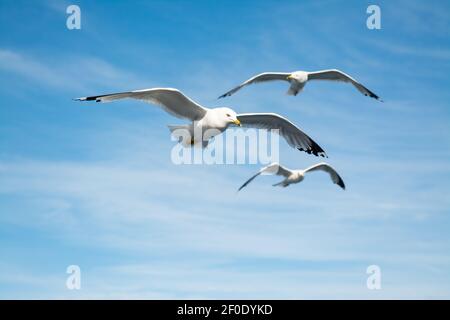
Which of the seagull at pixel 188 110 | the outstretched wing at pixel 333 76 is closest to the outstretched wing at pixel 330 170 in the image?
the outstretched wing at pixel 333 76

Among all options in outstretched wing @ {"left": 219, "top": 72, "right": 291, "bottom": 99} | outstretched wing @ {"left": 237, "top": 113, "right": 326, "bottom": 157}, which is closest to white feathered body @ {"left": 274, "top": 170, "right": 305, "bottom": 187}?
outstretched wing @ {"left": 219, "top": 72, "right": 291, "bottom": 99}

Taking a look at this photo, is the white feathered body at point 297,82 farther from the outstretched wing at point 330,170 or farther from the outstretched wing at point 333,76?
the outstretched wing at point 330,170

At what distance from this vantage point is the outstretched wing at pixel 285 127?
27.5 ft

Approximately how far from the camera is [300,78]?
34.6 ft

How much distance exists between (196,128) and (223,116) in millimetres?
381

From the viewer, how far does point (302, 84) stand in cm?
1062

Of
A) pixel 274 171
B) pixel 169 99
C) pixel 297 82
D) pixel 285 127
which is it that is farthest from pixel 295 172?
pixel 169 99

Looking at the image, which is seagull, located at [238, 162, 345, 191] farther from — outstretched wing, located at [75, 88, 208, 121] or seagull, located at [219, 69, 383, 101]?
outstretched wing, located at [75, 88, 208, 121]

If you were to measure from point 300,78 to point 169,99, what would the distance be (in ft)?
12.9

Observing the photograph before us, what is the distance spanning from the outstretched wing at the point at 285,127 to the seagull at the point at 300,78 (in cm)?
140
